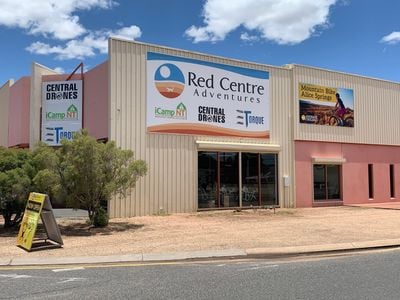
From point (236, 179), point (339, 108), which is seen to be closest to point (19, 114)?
point (236, 179)

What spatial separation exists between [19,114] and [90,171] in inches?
486

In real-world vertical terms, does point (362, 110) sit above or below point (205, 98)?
above

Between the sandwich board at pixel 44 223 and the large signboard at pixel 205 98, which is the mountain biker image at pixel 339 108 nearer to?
the large signboard at pixel 205 98

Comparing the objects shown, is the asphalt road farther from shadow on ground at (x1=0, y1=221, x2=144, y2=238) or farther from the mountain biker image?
the mountain biker image

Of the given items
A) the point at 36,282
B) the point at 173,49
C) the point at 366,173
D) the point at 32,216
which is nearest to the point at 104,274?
the point at 36,282

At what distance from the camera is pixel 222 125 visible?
22.7 meters

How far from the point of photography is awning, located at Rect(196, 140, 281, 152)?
21786 millimetres

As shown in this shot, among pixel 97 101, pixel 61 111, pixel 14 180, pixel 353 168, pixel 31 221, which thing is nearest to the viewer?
pixel 31 221

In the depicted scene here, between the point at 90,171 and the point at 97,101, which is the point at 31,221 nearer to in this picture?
the point at 90,171

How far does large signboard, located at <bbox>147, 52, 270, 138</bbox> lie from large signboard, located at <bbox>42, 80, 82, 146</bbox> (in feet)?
13.6

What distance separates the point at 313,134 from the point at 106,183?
13517mm

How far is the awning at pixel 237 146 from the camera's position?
2179cm

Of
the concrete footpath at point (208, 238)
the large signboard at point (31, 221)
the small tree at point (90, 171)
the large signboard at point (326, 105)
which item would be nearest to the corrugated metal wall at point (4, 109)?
the concrete footpath at point (208, 238)

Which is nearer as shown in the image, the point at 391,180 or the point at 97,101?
the point at 97,101
